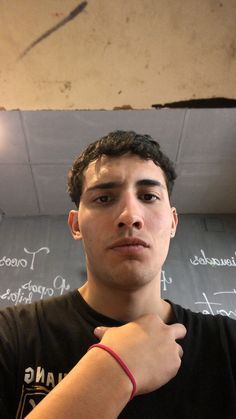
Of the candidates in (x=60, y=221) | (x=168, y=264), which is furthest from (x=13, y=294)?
(x=168, y=264)

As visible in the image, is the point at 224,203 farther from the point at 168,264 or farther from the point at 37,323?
the point at 37,323

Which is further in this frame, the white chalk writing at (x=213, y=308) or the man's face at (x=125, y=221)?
the white chalk writing at (x=213, y=308)

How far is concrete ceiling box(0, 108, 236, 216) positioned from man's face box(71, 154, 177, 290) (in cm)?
69

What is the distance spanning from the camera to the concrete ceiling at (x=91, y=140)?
4.42 feet

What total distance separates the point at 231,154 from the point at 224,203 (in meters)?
0.49

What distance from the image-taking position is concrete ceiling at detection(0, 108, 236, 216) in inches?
53.1

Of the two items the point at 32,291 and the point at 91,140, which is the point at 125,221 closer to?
the point at 91,140

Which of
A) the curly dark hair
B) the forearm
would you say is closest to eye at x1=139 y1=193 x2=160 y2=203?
the curly dark hair

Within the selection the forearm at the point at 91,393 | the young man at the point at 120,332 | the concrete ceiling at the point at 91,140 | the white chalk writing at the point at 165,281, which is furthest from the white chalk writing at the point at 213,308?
the forearm at the point at 91,393

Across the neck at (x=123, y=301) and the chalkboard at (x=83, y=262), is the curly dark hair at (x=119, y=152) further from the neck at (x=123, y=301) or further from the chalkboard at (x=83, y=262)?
the chalkboard at (x=83, y=262)

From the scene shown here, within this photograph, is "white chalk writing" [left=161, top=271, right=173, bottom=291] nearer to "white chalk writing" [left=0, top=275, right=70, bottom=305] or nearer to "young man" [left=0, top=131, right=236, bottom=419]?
"white chalk writing" [left=0, top=275, right=70, bottom=305]

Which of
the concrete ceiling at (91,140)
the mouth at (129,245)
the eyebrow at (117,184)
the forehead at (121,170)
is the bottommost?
the mouth at (129,245)

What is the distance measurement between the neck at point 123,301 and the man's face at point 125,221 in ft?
0.09

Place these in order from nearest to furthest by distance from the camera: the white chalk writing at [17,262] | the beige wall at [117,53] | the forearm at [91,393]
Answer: the forearm at [91,393]
the beige wall at [117,53]
the white chalk writing at [17,262]
